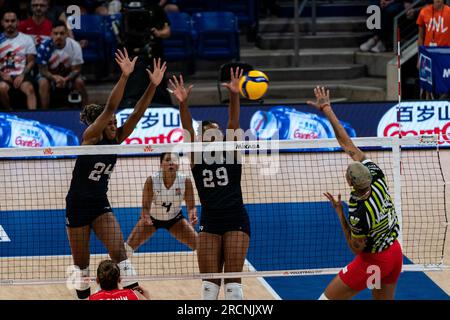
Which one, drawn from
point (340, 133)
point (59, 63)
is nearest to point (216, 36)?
point (59, 63)

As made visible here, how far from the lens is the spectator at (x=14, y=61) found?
66.9ft

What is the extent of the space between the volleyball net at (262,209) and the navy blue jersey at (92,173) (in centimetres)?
21

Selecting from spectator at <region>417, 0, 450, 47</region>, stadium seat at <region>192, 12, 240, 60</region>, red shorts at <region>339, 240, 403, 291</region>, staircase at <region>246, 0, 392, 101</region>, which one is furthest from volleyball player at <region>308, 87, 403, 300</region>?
stadium seat at <region>192, 12, 240, 60</region>

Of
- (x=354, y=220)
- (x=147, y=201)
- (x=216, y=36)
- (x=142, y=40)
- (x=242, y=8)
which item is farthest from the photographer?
(x=242, y=8)

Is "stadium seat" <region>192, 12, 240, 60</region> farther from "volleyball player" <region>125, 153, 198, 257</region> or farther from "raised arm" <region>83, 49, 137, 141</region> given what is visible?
"raised arm" <region>83, 49, 137, 141</region>

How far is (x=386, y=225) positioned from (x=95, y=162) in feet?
10.9

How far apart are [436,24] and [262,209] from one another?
268 inches

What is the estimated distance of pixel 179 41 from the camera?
23.3 meters

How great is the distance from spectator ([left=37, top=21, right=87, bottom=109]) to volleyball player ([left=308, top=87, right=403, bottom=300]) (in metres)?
11.5

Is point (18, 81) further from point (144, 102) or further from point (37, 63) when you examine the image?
point (144, 102)

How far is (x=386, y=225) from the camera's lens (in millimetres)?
10094

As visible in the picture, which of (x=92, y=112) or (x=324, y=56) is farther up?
(x=92, y=112)

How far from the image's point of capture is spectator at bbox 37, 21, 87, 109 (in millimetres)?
20609
